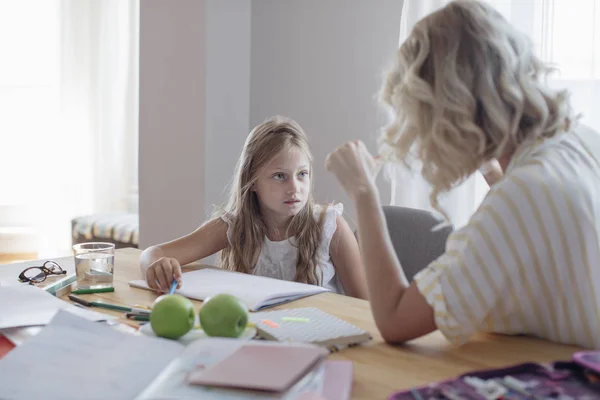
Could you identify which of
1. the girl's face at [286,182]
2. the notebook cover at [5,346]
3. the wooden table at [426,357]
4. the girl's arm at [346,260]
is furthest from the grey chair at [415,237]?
the notebook cover at [5,346]

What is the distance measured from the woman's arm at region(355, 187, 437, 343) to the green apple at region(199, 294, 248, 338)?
0.23 m

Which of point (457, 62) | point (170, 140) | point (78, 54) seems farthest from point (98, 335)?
point (78, 54)

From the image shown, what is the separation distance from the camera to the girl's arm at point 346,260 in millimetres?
1928

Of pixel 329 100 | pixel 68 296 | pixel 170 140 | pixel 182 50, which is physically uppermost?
pixel 182 50

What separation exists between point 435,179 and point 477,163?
72mm

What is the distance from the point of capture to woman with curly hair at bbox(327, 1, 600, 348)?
996 millimetres

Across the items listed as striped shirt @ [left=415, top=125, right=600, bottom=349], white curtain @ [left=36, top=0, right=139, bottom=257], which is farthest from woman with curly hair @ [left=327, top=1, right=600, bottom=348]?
white curtain @ [left=36, top=0, right=139, bottom=257]

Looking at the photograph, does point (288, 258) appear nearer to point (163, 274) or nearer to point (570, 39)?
point (163, 274)

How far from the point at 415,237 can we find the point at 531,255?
0.86 meters

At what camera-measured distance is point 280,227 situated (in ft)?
6.61

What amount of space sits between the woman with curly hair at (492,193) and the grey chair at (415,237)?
0.66 metres

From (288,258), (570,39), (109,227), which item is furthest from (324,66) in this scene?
(109,227)

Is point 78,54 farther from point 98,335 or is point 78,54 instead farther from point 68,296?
point 98,335

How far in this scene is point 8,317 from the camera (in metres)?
1.20
